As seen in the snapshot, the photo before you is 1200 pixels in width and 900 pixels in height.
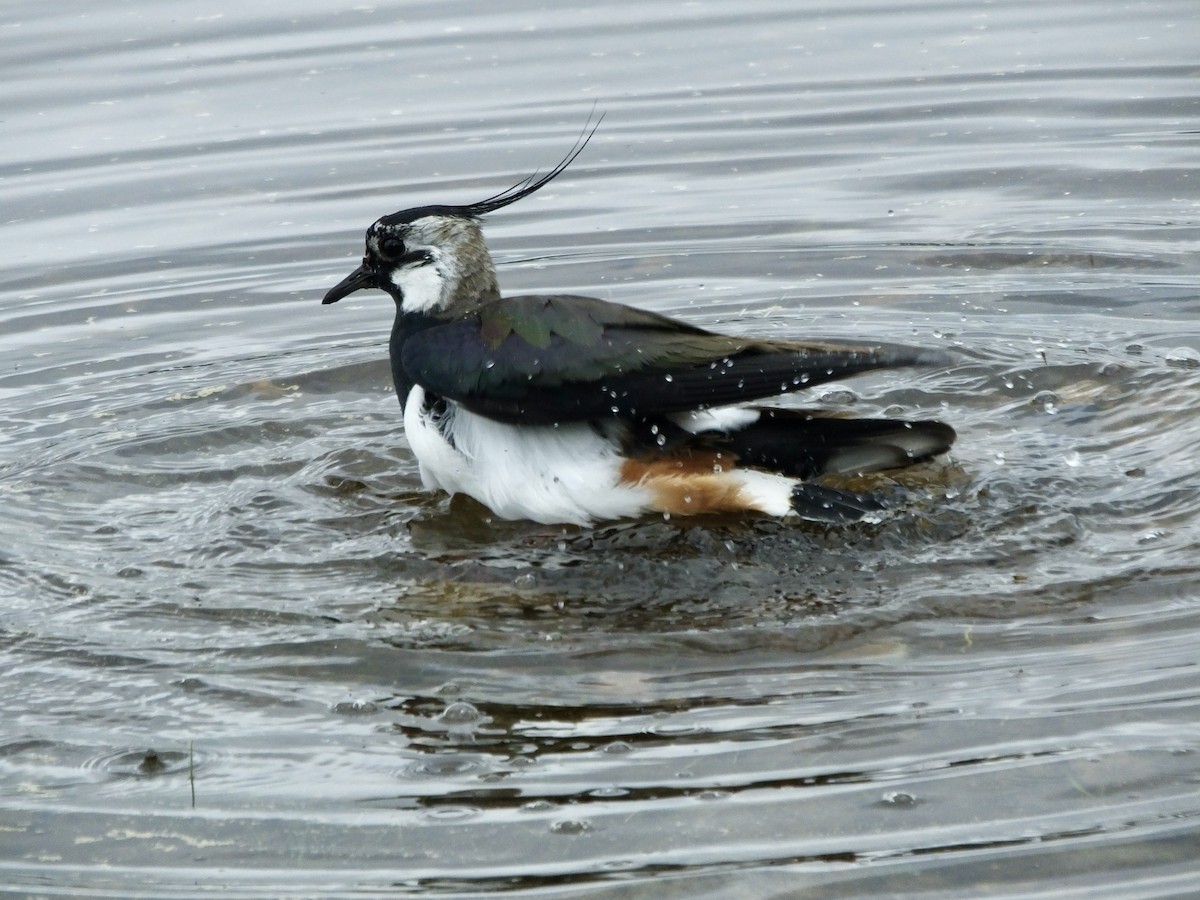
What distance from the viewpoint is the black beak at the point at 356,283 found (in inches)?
253

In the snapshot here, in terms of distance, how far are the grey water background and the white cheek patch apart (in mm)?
646

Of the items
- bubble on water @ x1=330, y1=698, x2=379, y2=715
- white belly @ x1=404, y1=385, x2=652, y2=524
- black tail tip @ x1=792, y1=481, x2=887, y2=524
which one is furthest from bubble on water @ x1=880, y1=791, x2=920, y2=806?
white belly @ x1=404, y1=385, x2=652, y2=524

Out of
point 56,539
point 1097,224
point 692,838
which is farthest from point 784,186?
point 692,838

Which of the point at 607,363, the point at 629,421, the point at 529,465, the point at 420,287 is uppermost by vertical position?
the point at 420,287

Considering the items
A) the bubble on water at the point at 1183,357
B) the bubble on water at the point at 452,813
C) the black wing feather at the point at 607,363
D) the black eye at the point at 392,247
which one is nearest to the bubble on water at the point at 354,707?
the bubble on water at the point at 452,813

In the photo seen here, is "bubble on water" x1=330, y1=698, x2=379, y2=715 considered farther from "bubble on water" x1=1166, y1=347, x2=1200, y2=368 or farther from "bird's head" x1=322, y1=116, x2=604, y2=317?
"bubble on water" x1=1166, y1=347, x2=1200, y2=368

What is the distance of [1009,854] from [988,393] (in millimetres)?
3434

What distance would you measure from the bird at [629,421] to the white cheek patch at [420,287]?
14.2 inches

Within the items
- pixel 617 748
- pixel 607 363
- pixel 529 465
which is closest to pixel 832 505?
pixel 607 363

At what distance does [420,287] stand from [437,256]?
130 mm

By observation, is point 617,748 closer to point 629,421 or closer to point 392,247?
point 629,421

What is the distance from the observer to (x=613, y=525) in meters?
5.72

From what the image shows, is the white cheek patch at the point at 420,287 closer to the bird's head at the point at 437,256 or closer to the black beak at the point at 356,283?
the bird's head at the point at 437,256

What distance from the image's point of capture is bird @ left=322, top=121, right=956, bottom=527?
530 centimetres
